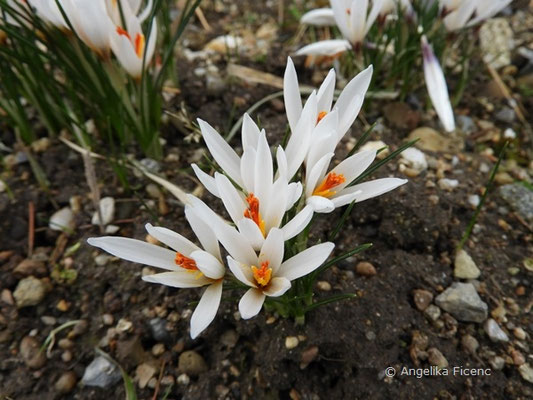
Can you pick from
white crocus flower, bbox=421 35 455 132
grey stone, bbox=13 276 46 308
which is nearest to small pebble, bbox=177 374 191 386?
grey stone, bbox=13 276 46 308

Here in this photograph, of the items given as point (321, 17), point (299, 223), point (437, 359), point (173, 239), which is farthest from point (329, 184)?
point (321, 17)

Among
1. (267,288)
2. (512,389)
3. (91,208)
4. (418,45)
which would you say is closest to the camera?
(267,288)

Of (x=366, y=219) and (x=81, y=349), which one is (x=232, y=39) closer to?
(x=366, y=219)

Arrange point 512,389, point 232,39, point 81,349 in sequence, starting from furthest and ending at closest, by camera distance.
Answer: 1. point 232,39
2. point 81,349
3. point 512,389

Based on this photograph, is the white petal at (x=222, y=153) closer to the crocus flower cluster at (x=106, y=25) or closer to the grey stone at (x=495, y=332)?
the crocus flower cluster at (x=106, y=25)

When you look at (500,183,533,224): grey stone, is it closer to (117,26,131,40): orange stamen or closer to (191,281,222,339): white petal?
(191,281,222,339): white petal

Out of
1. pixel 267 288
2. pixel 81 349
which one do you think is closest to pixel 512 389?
pixel 267 288
